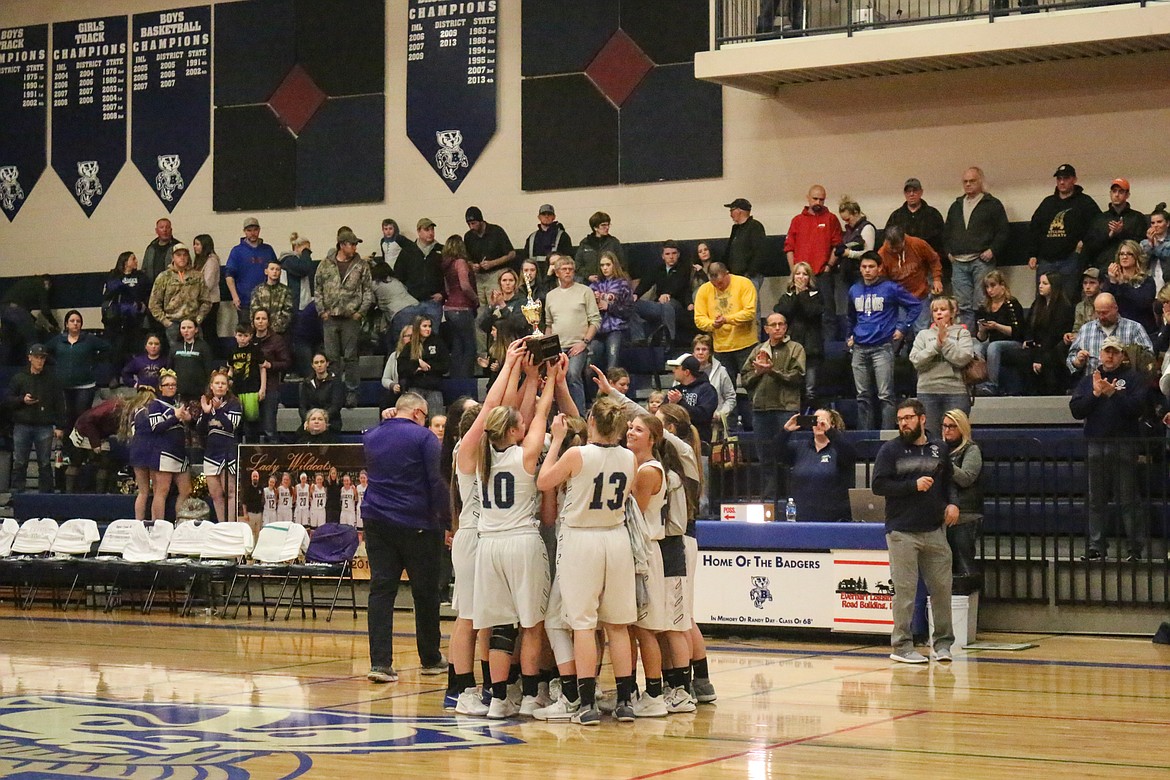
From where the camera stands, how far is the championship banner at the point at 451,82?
20172mm

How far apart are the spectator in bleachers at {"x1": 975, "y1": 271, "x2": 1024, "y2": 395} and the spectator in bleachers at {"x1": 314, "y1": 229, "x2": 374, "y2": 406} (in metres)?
7.22

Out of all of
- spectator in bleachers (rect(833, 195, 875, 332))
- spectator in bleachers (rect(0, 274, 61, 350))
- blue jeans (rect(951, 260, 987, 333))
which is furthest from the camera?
spectator in bleachers (rect(0, 274, 61, 350))

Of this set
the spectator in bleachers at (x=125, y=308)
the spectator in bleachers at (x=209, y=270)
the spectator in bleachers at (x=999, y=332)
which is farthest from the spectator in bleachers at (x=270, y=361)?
the spectator in bleachers at (x=999, y=332)

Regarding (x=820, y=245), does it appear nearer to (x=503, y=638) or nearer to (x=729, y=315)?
(x=729, y=315)

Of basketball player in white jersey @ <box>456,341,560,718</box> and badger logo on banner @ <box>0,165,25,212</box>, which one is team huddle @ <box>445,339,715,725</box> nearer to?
basketball player in white jersey @ <box>456,341,560,718</box>

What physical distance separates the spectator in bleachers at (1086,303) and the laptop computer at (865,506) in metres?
3.07

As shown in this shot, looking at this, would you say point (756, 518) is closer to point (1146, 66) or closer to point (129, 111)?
point (1146, 66)

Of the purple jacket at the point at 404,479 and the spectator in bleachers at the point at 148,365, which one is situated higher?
the spectator in bleachers at the point at 148,365

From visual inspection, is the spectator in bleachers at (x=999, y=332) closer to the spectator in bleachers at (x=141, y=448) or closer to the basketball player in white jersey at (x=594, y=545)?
the spectator in bleachers at (x=141, y=448)

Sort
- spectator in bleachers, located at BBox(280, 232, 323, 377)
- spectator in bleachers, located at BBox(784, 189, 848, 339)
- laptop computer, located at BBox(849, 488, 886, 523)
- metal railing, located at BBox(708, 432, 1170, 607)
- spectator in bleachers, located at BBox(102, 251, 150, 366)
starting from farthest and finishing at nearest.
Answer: spectator in bleachers, located at BBox(102, 251, 150, 366) < spectator in bleachers, located at BBox(280, 232, 323, 377) < spectator in bleachers, located at BBox(784, 189, 848, 339) < laptop computer, located at BBox(849, 488, 886, 523) < metal railing, located at BBox(708, 432, 1170, 607)

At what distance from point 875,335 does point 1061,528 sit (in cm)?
291

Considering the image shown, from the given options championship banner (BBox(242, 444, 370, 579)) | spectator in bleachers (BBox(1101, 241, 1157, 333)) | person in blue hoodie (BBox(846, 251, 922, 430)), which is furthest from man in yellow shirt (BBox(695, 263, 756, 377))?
championship banner (BBox(242, 444, 370, 579))

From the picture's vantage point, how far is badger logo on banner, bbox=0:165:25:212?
23.3 m

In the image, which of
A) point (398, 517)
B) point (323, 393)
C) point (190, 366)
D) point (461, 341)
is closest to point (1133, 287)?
point (461, 341)
